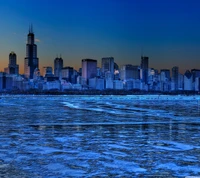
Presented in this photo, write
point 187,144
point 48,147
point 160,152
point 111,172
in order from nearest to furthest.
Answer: point 111,172 → point 160,152 → point 48,147 → point 187,144

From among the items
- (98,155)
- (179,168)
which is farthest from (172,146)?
(179,168)

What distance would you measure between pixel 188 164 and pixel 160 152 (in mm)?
1644

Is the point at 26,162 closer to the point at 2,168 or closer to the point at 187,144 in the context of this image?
the point at 2,168

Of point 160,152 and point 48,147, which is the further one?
point 48,147

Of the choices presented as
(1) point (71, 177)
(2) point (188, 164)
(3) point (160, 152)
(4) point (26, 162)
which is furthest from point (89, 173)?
(3) point (160, 152)

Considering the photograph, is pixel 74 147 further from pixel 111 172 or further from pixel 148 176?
pixel 148 176

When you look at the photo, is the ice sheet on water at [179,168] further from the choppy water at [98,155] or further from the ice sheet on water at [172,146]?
the ice sheet on water at [172,146]

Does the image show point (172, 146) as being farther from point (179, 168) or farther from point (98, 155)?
point (179, 168)

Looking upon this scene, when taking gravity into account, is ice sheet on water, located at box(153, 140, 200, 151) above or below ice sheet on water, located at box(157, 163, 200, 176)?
below

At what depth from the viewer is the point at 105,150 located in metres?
9.23

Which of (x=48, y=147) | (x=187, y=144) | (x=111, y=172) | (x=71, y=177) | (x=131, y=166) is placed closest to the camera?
(x=71, y=177)

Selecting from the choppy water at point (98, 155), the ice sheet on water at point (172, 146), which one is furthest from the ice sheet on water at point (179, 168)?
the ice sheet on water at point (172, 146)

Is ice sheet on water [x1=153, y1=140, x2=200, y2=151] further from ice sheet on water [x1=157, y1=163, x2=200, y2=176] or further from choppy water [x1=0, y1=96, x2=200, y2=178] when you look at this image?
ice sheet on water [x1=157, y1=163, x2=200, y2=176]

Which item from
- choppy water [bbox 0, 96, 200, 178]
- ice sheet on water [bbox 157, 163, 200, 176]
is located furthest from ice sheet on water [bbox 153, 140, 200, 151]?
ice sheet on water [bbox 157, 163, 200, 176]
